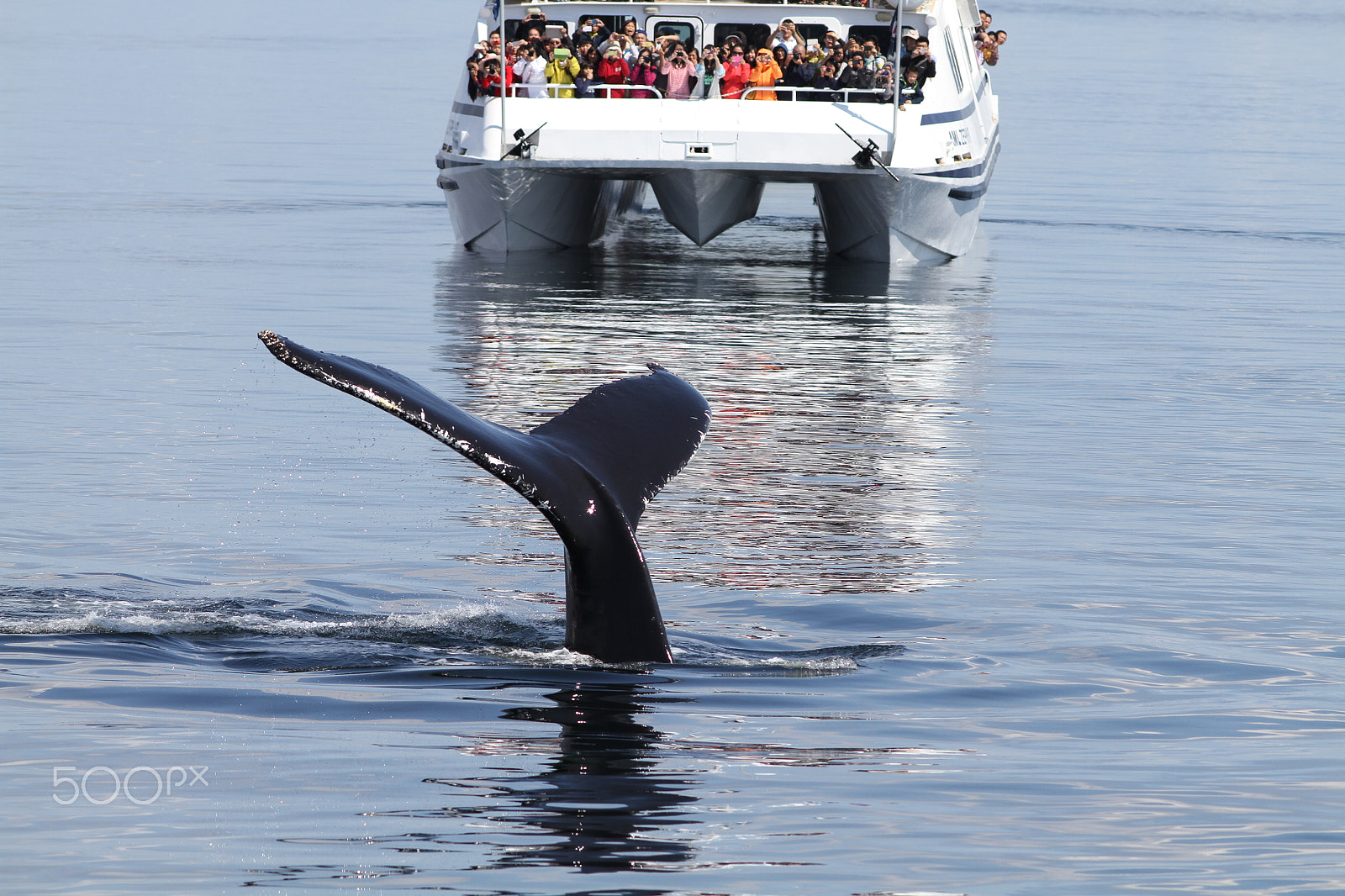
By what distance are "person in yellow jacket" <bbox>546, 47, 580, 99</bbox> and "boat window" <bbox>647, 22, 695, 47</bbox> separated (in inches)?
84.8

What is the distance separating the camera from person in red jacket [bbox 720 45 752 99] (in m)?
27.1

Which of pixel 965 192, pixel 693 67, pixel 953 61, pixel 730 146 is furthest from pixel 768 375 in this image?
pixel 953 61

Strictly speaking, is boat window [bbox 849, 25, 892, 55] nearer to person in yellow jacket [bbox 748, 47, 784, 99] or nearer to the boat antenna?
person in yellow jacket [bbox 748, 47, 784, 99]

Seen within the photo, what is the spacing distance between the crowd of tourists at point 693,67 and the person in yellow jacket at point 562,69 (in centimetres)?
1

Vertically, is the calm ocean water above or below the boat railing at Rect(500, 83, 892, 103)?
below

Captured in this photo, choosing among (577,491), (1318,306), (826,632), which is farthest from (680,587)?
(1318,306)

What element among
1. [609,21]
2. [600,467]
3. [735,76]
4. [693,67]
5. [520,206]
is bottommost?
[520,206]

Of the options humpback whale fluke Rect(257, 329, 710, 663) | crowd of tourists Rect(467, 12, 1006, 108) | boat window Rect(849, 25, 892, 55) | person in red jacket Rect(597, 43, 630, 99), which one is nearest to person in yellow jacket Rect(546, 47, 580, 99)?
crowd of tourists Rect(467, 12, 1006, 108)

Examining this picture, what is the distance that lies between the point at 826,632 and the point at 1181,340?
42.1 ft

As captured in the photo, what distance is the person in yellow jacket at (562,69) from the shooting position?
2706 centimetres

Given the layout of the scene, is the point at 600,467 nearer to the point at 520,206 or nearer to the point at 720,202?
the point at 720,202

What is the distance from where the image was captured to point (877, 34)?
2902 cm

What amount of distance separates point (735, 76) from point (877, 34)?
9.99 feet

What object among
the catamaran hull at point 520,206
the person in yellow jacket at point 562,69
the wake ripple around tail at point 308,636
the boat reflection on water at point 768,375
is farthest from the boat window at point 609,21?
the wake ripple around tail at point 308,636
